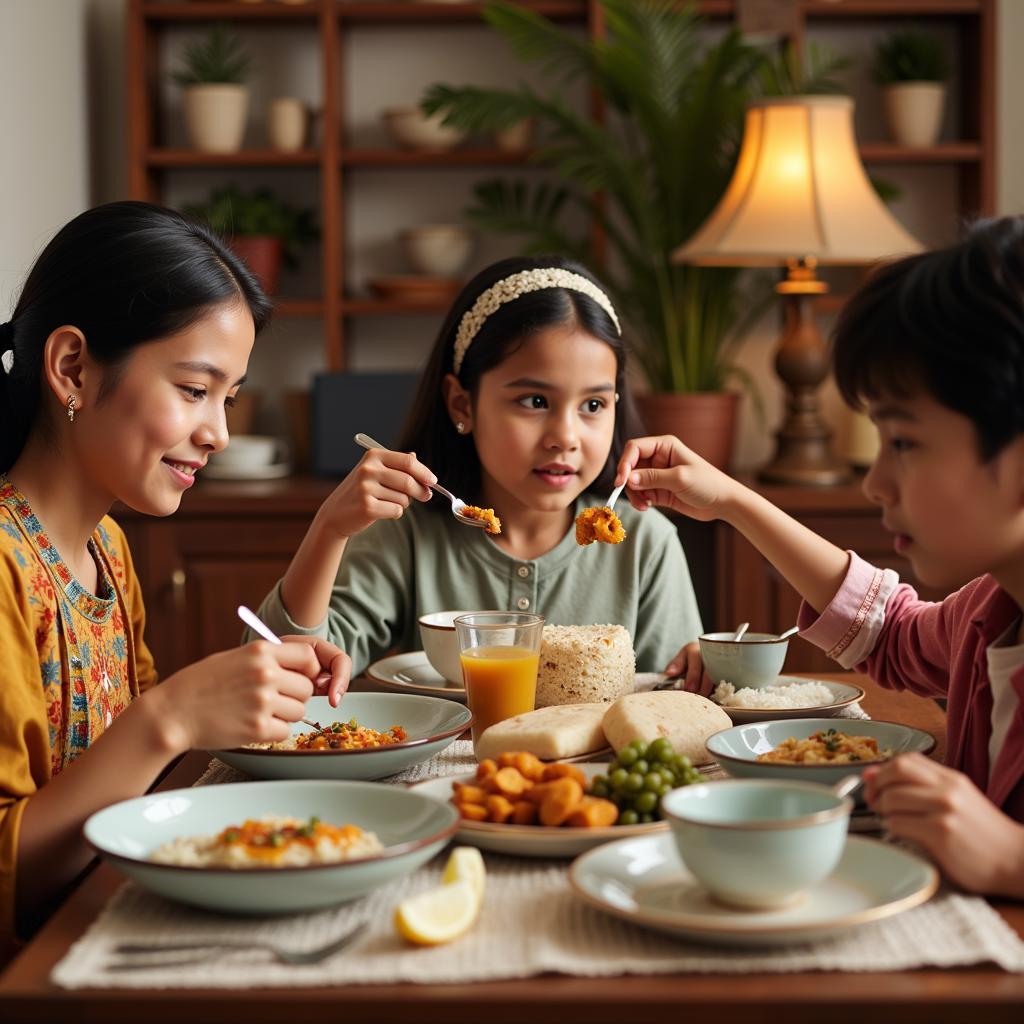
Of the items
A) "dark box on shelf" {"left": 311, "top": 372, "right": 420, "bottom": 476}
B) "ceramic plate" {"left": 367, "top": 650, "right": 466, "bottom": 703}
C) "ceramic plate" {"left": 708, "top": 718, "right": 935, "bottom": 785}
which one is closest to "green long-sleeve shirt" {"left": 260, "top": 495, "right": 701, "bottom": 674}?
"ceramic plate" {"left": 367, "top": 650, "right": 466, "bottom": 703}

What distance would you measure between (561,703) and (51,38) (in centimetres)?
285

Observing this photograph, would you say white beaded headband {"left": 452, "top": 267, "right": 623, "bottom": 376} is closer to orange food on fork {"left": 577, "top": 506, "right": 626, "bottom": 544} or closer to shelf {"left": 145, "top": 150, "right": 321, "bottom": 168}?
orange food on fork {"left": 577, "top": 506, "right": 626, "bottom": 544}

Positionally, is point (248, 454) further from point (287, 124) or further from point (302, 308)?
point (287, 124)

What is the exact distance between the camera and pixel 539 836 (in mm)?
1041

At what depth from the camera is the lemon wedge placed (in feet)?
2.93

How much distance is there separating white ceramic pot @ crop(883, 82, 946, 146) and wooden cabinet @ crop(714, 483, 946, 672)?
3.60 feet

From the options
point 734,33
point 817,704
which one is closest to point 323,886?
point 817,704

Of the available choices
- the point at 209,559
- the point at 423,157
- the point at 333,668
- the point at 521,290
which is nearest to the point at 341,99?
the point at 423,157

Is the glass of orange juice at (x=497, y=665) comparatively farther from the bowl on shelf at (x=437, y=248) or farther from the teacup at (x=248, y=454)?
the bowl on shelf at (x=437, y=248)

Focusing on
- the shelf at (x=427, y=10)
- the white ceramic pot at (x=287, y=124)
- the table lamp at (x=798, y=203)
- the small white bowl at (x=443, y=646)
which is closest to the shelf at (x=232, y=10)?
the shelf at (x=427, y=10)

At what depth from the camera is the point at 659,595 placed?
7.01ft

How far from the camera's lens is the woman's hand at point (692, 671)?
162 centimetres

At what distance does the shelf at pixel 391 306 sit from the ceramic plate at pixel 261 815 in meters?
2.82

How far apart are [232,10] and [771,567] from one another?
2.16 meters
